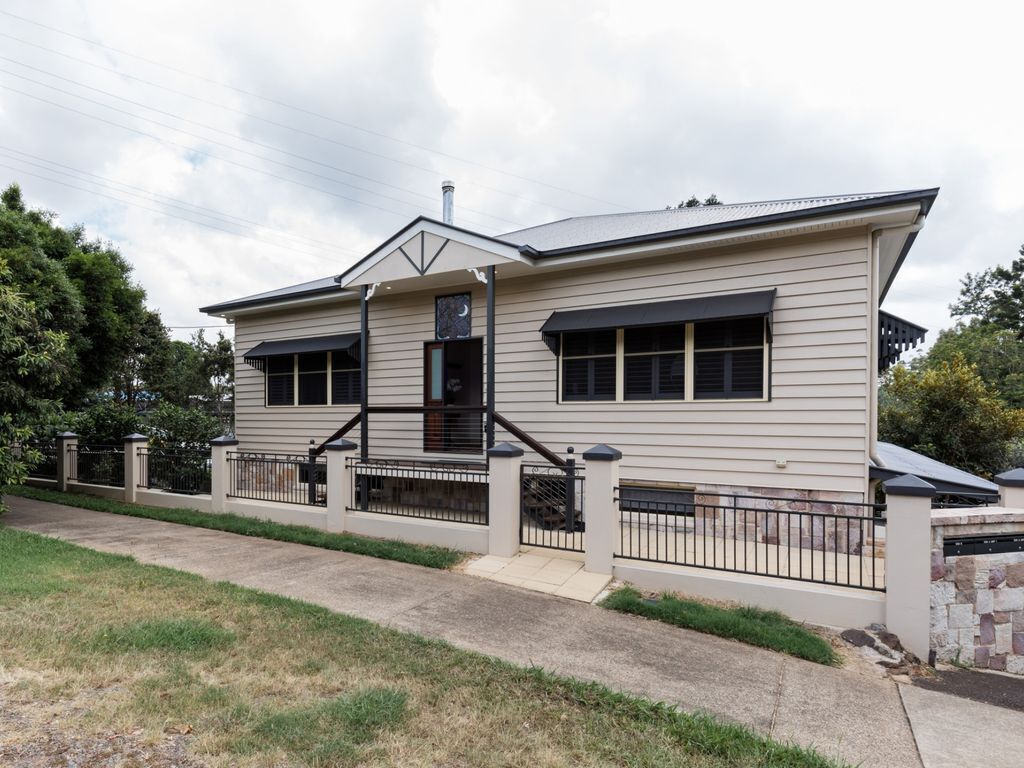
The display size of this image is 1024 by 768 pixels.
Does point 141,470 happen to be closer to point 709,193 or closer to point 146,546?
point 146,546

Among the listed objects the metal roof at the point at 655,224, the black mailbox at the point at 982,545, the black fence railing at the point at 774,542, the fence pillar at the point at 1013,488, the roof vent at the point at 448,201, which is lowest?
the black fence railing at the point at 774,542

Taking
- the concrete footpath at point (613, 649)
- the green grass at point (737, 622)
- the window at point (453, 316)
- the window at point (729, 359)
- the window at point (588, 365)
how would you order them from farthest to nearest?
the window at point (453, 316)
the window at point (588, 365)
the window at point (729, 359)
the green grass at point (737, 622)
the concrete footpath at point (613, 649)

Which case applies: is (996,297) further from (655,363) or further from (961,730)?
(961,730)

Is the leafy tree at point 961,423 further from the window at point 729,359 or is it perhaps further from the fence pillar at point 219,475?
the fence pillar at point 219,475

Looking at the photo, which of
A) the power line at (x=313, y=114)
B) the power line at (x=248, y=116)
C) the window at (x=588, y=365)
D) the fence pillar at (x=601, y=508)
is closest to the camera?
the fence pillar at (x=601, y=508)

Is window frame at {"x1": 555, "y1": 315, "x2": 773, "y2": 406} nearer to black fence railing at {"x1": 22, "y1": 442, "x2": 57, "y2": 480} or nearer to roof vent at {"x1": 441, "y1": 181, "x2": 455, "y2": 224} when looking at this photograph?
roof vent at {"x1": 441, "y1": 181, "x2": 455, "y2": 224}

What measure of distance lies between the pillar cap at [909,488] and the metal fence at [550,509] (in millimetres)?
3339

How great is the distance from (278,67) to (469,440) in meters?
8.42

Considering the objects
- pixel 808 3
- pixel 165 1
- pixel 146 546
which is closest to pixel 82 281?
pixel 165 1

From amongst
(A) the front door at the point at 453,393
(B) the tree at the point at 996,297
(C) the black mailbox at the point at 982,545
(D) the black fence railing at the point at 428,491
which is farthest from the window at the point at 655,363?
(B) the tree at the point at 996,297

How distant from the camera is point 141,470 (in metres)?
10.3

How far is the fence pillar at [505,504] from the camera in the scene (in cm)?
654

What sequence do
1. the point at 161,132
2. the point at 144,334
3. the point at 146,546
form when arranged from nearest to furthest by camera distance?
the point at 146,546
the point at 161,132
the point at 144,334

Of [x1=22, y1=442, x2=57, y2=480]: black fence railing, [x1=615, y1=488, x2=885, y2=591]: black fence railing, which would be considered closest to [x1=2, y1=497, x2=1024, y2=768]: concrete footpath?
[x1=615, y1=488, x2=885, y2=591]: black fence railing
